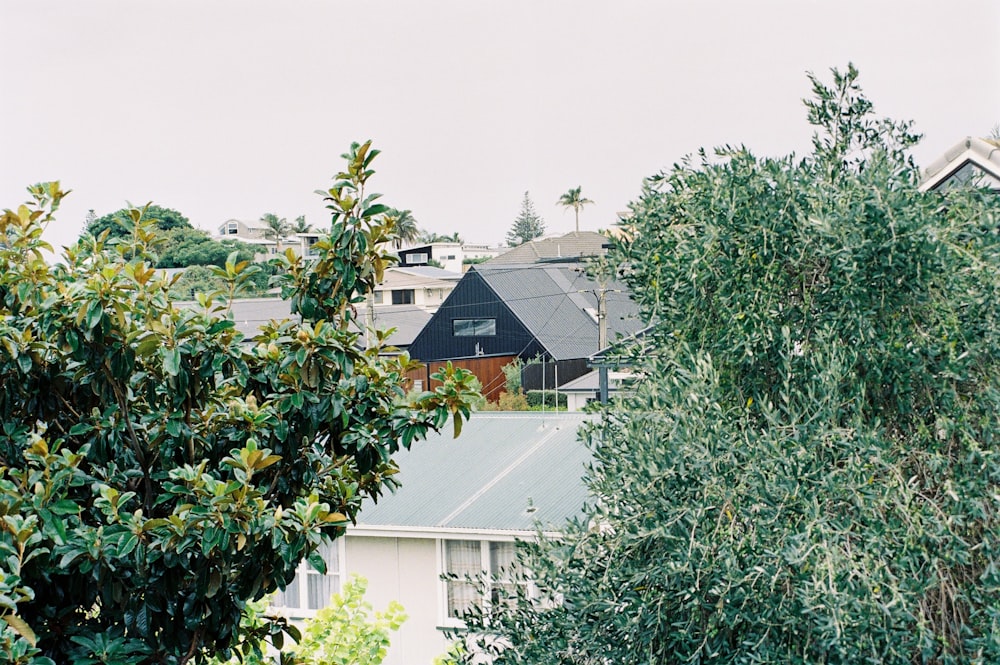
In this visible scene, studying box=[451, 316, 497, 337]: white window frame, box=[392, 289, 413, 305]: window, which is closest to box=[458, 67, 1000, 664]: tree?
box=[451, 316, 497, 337]: white window frame

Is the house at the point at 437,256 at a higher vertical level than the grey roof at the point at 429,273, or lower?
higher

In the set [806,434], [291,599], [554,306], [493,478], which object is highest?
[554,306]

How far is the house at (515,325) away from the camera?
4512 centimetres

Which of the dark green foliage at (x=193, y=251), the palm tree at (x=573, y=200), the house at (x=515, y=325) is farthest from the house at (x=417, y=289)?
the palm tree at (x=573, y=200)

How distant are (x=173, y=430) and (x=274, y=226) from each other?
11811cm

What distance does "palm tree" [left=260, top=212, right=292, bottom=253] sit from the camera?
120 meters

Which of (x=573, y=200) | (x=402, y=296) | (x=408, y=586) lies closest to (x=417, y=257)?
(x=573, y=200)

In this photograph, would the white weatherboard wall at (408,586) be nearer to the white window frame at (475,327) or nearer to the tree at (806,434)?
the tree at (806,434)

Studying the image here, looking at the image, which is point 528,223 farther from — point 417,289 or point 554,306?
point 554,306

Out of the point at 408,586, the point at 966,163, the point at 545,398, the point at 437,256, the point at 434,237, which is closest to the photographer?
the point at 966,163

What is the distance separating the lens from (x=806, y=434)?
19.2 ft

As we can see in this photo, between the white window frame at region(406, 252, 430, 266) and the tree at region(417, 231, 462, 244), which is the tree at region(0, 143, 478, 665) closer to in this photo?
the white window frame at region(406, 252, 430, 266)

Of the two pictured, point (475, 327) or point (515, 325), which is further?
point (475, 327)

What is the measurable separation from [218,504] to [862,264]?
3.79 meters
